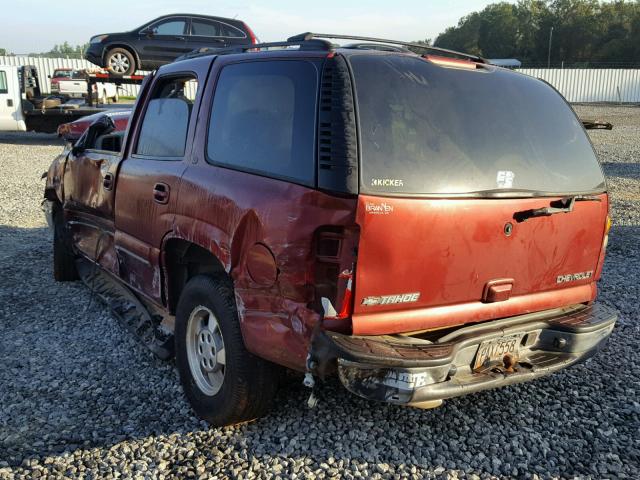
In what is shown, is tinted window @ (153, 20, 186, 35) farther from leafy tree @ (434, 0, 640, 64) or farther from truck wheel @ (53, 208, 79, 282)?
leafy tree @ (434, 0, 640, 64)

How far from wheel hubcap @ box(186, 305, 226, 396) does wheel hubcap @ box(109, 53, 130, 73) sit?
13.3 metres

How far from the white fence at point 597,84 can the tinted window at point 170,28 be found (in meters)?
29.9

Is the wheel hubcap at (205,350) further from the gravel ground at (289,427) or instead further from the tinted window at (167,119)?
the tinted window at (167,119)

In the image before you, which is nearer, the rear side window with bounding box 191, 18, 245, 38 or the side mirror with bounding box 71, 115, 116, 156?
the side mirror with bounding box 71, 115, 116, 156

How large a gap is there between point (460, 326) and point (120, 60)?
46.8ft

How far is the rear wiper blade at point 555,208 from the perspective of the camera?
2947mm

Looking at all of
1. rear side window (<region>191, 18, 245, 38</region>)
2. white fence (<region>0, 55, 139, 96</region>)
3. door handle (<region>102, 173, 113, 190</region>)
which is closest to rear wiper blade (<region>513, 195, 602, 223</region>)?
door handle (<region>102, 173, 113, 190</region>)

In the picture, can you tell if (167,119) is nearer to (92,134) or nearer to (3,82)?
(92,134)

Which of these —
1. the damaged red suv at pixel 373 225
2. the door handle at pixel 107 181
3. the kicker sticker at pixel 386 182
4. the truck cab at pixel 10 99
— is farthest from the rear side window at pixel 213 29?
the kicker sticker at pixel 386 182

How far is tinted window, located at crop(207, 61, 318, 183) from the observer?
2762mm

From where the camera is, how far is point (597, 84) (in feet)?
129

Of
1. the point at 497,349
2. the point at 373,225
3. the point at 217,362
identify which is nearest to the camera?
the point at 373,225

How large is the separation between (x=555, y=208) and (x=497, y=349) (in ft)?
2.55

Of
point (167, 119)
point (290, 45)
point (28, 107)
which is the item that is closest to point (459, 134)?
point (290, 45)
